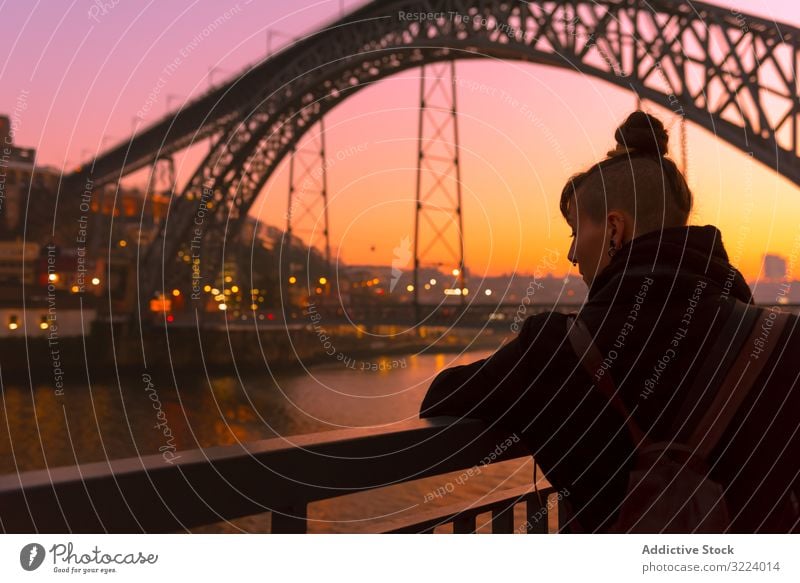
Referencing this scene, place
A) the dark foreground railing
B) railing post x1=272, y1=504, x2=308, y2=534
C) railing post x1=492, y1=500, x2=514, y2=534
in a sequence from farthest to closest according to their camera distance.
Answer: railing post x1=492, y1=500, x2=514, y2=534 < railing post x1=272, y1=504, x2=308, y2=534 < the dark foreground railing

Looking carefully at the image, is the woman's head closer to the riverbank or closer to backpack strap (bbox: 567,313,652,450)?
backpack strap (bbox: 567,313,652,450)

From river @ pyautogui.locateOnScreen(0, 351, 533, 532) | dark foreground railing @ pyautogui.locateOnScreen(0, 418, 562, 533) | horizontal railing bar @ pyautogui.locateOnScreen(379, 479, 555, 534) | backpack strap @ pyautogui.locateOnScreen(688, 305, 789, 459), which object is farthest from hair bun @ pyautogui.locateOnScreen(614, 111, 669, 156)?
river @ pyautogui.locateOnScreen(0, 351, 533, 532)

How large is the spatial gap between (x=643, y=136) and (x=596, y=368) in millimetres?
343

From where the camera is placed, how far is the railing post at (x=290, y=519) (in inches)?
31.7

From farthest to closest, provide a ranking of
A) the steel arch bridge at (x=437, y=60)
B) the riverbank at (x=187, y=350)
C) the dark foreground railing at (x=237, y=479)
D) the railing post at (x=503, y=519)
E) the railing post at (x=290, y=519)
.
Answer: the riverbank at (x=187, y=350) < the steel arch bridge at (x=437, y=60) < the railing post at (x=503, y=519) < the railing post at (x=290, y=519) < the dark foreground railing at (x=237, y=479)

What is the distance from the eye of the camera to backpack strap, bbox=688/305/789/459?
848 mm

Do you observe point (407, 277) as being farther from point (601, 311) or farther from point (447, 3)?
point (447, 3)

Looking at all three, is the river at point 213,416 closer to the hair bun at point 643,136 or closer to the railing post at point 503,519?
the railing post at point 503,519

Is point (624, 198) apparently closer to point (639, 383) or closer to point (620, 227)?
point (620, 227)

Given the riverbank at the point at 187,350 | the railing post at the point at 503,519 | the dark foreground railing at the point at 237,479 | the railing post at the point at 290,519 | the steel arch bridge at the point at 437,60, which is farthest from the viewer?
the riverbank at the point at 187,350

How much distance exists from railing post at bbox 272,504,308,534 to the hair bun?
0.60 metres

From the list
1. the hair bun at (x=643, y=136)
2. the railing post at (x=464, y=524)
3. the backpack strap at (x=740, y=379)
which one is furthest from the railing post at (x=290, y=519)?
the hair bun at (x=643, y=136)
